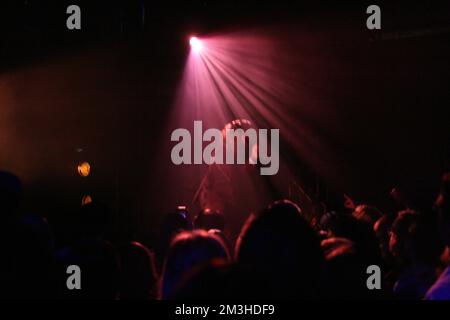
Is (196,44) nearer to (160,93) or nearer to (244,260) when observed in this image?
(160,93)

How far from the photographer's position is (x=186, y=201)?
8.16m

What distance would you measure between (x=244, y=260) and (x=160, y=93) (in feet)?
20.4

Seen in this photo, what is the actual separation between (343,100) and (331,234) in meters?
4.86

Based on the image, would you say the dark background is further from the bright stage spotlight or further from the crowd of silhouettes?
the crowd of silhouettes

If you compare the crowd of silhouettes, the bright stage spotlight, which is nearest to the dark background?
the bright stage spotlight

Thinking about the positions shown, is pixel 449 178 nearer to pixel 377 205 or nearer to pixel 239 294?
pixel 239 294

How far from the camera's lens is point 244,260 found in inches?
77.5

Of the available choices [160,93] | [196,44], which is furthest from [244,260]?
[160,93]

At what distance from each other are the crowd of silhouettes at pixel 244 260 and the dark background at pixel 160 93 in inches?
142

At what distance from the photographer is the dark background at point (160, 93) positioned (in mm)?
6621

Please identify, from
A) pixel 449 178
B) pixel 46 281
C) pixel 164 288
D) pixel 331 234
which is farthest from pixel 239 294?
pixel 331 234

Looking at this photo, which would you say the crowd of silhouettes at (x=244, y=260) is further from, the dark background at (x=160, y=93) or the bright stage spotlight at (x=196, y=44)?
the bright stage spotlight at (x=196, y=44)

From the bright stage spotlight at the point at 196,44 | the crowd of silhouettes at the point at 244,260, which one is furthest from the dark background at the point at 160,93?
the crowd of silhouettes at the point at 244,260

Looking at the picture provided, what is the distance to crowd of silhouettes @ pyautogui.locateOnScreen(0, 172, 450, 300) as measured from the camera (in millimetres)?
1709
